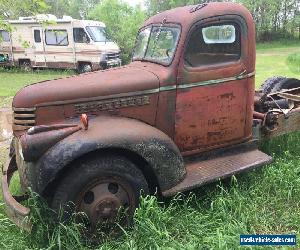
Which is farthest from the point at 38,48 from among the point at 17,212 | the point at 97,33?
the point at 17,212

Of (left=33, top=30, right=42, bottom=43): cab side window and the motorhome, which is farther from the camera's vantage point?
(left=33, top=30, right=42, bottom=43): cab side window

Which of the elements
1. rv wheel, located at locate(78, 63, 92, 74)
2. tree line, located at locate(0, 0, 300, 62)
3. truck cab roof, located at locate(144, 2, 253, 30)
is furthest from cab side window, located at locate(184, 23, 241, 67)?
rv wheel, located at locate(78, 63, 92, 74)

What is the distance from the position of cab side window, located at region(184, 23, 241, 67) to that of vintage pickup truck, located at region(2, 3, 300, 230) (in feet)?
0.04

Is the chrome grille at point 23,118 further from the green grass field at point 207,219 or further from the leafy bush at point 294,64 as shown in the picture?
the leafy bush at point 294,64

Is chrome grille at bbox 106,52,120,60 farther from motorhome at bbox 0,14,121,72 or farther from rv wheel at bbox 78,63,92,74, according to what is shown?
rv wheel at bbox 78,63,92,74

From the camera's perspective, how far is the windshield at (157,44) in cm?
434

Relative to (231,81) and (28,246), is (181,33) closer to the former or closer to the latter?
(231,81)

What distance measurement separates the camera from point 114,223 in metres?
3.79

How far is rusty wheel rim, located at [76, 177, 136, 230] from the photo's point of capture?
3703mm

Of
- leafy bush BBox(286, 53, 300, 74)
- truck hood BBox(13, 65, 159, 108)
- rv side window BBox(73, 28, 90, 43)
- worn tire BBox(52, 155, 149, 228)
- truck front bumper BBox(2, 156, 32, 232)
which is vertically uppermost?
truck hood BBox(13, 65, 159, 108)

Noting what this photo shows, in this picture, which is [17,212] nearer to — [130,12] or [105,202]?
[105,202]

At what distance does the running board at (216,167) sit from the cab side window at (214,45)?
1084 millimetres

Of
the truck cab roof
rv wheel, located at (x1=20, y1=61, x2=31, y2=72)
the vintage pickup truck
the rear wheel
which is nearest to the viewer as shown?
the vintage pickup truck

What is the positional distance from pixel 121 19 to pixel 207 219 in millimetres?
20354
